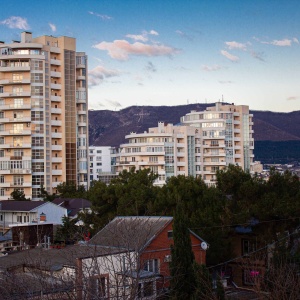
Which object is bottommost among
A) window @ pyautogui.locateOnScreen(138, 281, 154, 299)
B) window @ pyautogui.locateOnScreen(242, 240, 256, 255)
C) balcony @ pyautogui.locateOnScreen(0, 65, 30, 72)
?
window @ pyautogui.locateOnScreen(242, 240, 256, 255)

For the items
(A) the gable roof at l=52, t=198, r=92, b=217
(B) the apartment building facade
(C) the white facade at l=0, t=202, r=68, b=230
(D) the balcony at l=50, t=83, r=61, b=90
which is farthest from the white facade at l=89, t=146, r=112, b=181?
(C) the white facade at l=0, t=202, r=68, b=230

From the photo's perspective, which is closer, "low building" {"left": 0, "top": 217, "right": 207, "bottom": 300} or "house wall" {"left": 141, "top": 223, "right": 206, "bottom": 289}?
"low building" {"left": 0, "top": 217, "right": 207, "bottom": 300}

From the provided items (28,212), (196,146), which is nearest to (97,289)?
(28,212)

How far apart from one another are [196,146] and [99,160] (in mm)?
29031

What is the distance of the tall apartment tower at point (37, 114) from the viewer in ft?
254

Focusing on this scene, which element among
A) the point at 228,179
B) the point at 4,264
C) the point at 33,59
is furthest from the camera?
the point at 33,59

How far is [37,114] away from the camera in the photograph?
7844cm

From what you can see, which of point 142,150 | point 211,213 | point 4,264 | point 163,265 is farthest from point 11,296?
point 142,150

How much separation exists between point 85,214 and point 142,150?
2299 inches

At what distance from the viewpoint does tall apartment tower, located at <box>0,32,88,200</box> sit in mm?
77500

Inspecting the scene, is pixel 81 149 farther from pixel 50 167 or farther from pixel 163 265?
pixel 163 265

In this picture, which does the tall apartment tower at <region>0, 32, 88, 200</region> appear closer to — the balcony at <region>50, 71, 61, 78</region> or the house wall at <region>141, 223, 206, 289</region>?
the balcony at <region>50, 71, 61, 78</region>

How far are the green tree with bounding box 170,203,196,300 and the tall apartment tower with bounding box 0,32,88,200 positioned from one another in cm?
5395

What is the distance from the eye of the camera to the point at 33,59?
7762 centimetres
